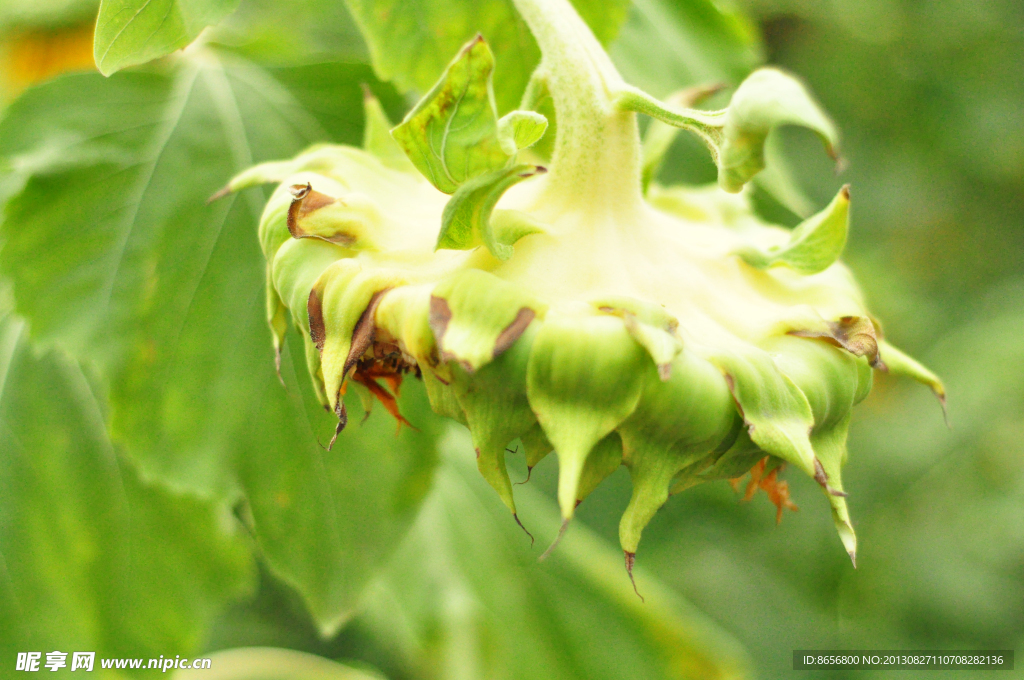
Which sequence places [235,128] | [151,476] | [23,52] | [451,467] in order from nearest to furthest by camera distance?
[151,476]
[235,128]
[23,52]
[451,467]

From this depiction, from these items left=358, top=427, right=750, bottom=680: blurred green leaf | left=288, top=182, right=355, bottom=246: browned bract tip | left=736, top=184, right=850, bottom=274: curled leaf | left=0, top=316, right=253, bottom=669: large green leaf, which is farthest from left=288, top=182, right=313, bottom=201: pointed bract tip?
left=358, top=427, right=750, bottom=680: blurred green leaf

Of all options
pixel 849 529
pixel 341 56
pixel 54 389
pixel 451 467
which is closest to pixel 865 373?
pixel 849 529

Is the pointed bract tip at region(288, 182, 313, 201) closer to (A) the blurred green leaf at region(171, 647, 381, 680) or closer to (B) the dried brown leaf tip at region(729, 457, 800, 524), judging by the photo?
(B) the dried brown leaf tip at region(729, 457, 800, 524)

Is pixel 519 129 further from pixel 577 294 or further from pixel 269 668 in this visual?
pixel 269 668

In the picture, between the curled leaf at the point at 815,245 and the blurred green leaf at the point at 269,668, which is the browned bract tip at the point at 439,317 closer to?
the curled leaf at the point at 815,245

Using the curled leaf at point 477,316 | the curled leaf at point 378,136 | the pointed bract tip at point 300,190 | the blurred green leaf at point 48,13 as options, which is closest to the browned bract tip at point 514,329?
the curled leaf at point 477,316

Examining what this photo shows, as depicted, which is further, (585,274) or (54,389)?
(54,389)

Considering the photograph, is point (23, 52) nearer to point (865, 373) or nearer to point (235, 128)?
point (235, 128)
